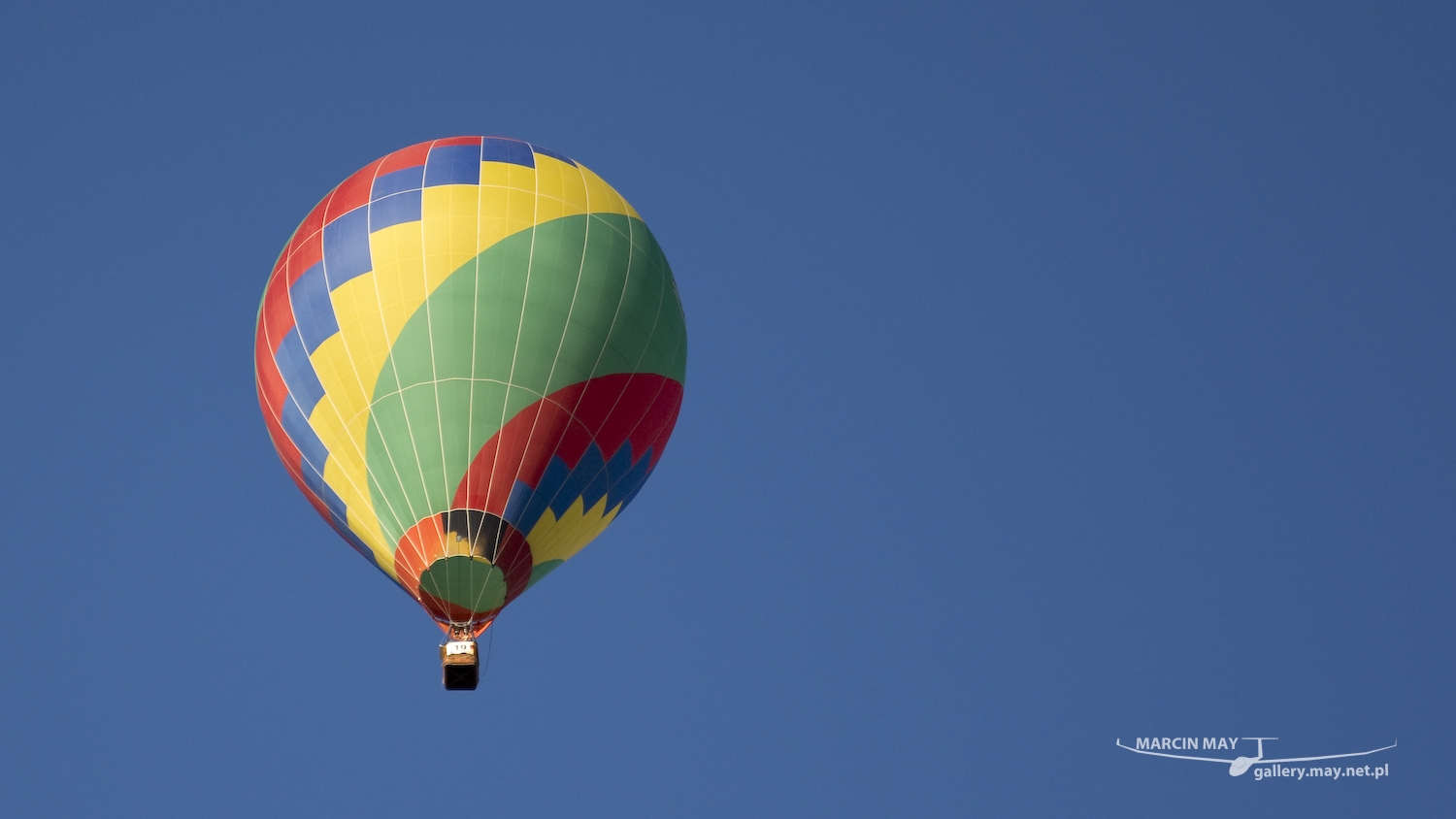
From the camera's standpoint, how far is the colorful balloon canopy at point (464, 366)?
28234 mm

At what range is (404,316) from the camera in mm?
28422

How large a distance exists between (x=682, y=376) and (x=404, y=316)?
4147 millimetres

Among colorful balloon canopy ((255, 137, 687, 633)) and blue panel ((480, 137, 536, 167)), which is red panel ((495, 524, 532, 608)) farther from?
blue panel ((480, 137, 536, 167))

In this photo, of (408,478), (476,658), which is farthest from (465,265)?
(476,658)

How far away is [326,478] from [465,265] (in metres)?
3.14

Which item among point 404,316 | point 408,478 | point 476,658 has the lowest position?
point 476,658

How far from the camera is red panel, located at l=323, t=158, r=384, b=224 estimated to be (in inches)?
1171

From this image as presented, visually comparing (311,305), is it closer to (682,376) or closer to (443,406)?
(443,406)

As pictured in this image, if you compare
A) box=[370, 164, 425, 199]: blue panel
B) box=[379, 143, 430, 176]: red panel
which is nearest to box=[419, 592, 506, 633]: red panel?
box=[370, 164, 425, 199]: blue panel

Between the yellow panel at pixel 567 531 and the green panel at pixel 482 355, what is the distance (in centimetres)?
129

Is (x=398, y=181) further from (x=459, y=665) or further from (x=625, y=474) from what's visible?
(x=459, y=665)

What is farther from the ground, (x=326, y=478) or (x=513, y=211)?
(x=513, y=211)

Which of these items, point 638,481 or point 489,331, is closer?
point 489,331

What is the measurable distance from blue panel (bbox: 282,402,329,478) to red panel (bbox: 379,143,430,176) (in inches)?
127
